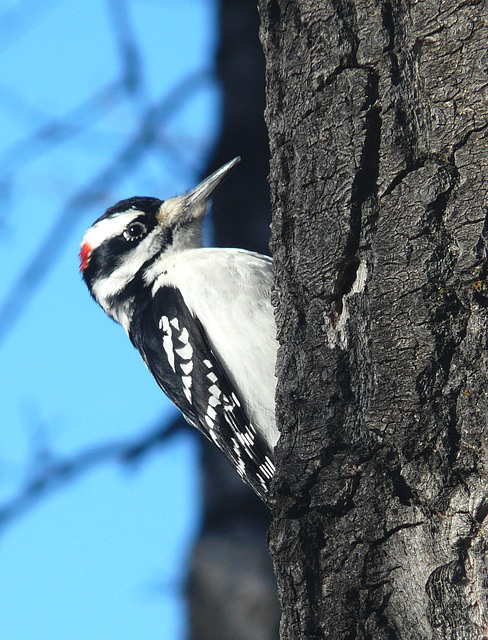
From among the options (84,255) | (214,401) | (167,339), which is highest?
(84,255)

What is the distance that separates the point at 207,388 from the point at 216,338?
0.25m

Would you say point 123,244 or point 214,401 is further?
point 123,244

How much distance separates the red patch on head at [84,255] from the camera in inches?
183

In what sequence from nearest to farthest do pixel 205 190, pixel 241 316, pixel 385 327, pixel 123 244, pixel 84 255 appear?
1. pixel 385 327
2. pixel 241 316
3. pixel 205 190
4. pixel 123 244
5. pixel 84 255

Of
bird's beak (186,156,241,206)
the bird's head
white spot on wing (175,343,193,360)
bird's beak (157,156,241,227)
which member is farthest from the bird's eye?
white spot on wing (175,343,193,360)

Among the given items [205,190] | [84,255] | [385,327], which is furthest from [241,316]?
[385,327]

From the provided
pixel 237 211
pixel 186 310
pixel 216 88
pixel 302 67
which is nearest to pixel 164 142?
pixel 216 88

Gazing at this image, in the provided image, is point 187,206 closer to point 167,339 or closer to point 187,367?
point 167,339

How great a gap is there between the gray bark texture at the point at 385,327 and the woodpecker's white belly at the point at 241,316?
4.69 ft

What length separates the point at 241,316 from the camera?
372cm

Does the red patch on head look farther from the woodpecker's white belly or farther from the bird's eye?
the woodpecker's white belly

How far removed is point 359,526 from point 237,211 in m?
2.82

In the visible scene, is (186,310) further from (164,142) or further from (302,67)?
(164,142)

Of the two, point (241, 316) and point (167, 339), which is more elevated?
point (167, 339)
